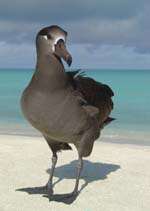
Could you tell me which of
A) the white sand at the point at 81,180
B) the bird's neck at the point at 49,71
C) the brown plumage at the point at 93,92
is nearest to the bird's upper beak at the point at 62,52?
the bird's neck at the point at 49,71

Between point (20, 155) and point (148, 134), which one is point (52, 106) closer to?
point (20, 155)

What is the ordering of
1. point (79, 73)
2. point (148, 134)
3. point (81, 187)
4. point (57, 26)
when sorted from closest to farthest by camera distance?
point (57, 26), point (79, 73), point (81, 187), point (148, 134)

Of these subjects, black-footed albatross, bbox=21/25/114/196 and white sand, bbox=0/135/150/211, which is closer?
black-footed albatross, bbox=21/25/114/196

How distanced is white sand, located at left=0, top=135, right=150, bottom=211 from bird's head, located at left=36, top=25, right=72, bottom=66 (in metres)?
1.89

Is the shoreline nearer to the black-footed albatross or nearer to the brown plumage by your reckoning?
the brown plumage

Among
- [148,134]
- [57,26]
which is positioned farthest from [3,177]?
[148,134]

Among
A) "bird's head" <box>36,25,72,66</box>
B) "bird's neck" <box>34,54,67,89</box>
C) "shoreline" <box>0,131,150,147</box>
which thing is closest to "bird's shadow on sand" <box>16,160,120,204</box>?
"bird's neck" <box>34,54,67,89</box>

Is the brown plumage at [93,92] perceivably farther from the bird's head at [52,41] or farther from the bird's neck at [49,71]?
the bird's head at [52,41]

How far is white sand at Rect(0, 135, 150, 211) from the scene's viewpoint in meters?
6.36

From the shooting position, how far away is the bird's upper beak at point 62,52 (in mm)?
5492

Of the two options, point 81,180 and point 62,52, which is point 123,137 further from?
point 62,52

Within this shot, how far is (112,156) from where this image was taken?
31.5ft

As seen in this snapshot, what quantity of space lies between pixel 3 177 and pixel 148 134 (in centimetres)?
922

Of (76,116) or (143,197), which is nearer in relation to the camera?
(76,116)
